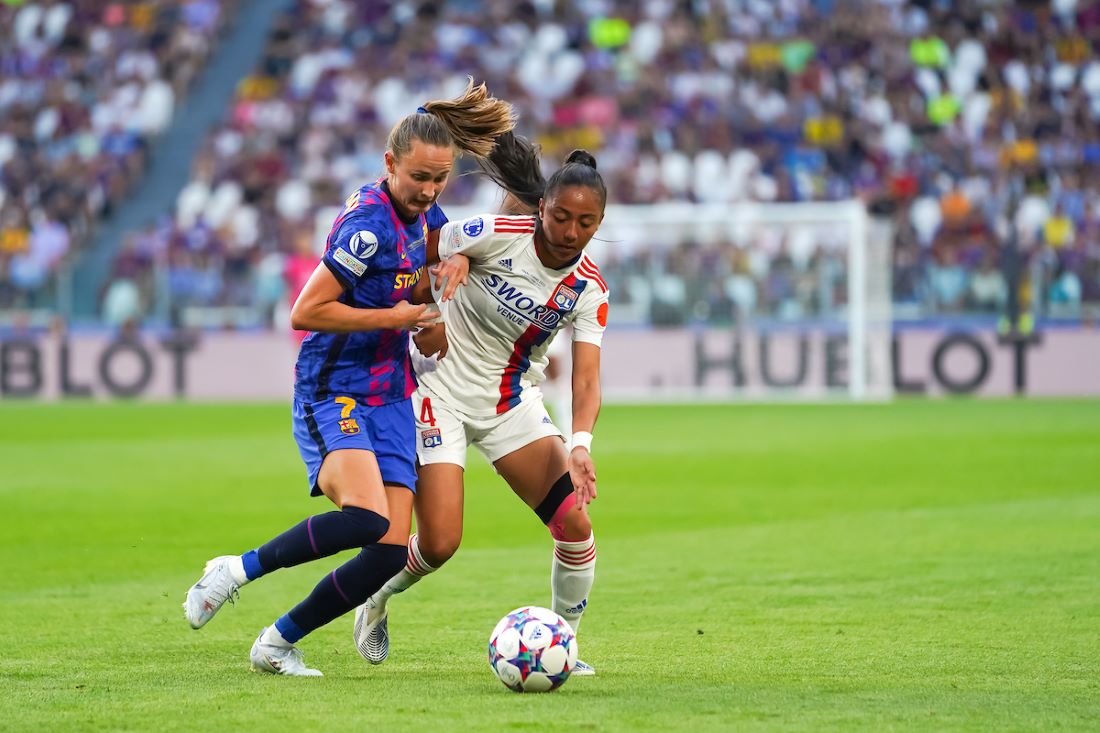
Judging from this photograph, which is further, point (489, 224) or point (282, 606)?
point (282, 606)

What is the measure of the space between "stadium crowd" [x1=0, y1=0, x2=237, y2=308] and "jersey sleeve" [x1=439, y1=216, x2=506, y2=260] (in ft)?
73.1

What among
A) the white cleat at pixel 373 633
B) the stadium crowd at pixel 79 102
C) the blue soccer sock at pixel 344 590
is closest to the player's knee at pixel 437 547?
the white cleat at pixel 373 633

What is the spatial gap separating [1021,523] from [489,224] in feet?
19.4

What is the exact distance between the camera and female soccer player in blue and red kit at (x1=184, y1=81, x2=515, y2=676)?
19.0 feet

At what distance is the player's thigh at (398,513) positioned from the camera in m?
5.92

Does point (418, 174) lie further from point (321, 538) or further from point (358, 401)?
point (321, 538)

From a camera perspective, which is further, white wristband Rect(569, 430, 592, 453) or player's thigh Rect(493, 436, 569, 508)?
player's thigh Rect(493, 436, 569, 508)

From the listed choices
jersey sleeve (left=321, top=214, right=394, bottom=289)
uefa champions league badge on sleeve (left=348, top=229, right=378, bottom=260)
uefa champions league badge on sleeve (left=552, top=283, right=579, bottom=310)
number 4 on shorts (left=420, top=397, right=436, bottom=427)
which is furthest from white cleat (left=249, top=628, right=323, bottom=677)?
uefa champions league badge on sleeve (left=552, top=283, right=579, bottom=310)

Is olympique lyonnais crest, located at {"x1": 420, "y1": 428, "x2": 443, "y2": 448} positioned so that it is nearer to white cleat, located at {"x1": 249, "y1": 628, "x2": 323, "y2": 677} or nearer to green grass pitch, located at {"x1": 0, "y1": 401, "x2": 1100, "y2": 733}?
green grass pitch, located at {"x1": 0, "y1": 401, "x2": 1100, "y2": 733}

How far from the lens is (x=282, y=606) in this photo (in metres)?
7.93

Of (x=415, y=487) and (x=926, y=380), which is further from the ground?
(x=415, y=487)

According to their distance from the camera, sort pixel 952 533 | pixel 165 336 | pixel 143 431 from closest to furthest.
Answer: pixel 952 533 < pixel 143 431 < pixel 165 336

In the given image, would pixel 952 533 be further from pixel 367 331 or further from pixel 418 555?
pixel 367 331

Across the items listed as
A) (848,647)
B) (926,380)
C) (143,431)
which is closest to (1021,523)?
(848,647)
